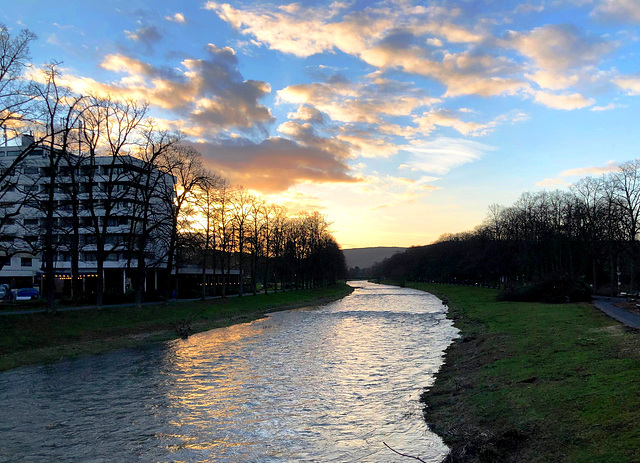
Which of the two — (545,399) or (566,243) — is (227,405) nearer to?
(545,399)

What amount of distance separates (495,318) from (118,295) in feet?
128

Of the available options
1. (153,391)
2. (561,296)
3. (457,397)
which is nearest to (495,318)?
(561,296)

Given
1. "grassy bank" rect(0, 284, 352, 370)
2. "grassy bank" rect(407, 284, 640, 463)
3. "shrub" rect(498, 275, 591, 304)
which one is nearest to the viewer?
"grassy bank" rect(407, 284, 640, 463)

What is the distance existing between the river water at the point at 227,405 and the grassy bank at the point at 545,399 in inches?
41.9

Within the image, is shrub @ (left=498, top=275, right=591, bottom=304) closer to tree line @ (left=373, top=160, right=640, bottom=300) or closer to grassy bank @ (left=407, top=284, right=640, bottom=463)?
tree line @ (left=373, top=160, right=640, bottom=300)

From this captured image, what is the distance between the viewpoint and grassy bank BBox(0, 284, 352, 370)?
91.7 feet

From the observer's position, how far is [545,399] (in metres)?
12.4

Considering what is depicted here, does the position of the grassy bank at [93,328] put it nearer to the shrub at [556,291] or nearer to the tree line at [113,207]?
the tree line at [113,207]

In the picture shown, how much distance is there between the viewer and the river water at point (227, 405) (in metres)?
12.5

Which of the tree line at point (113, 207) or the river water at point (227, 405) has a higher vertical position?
the tree line at point (113, 207)

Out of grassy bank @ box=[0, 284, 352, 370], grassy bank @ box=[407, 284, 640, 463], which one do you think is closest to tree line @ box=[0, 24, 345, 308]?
grassy bank @ box=[0, 284, 352, 370]

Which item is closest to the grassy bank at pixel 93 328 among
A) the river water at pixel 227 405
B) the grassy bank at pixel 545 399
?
the river water at pixel 227 405

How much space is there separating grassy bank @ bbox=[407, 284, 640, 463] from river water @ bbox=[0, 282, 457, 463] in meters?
1.07

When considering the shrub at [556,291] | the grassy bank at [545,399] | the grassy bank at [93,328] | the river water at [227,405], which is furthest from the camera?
the shrub at [556,291]
